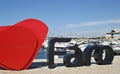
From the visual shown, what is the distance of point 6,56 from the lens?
17.4 meters

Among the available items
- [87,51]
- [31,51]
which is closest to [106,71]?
[87,51]

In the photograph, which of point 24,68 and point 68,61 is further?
point 68,61

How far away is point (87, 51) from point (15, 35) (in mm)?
5767

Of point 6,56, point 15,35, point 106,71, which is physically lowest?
point 106,71

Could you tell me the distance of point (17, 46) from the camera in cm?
1748

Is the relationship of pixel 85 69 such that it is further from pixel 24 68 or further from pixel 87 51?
pixel 24 68

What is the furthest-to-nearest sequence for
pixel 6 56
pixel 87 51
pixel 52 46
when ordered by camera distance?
pixel 87 51 < pixel 52 46 < pixel 6 56

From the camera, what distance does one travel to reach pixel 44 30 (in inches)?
754

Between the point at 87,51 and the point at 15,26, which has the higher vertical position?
the point at 15,26

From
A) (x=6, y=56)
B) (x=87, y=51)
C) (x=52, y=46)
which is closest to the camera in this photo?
(x=6, y=56)

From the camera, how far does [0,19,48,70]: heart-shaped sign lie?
57.1 ft

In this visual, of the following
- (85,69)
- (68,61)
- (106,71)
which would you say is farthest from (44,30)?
(106,71)

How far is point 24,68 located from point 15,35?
7.81 ft

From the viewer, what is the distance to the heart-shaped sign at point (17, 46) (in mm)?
17406
